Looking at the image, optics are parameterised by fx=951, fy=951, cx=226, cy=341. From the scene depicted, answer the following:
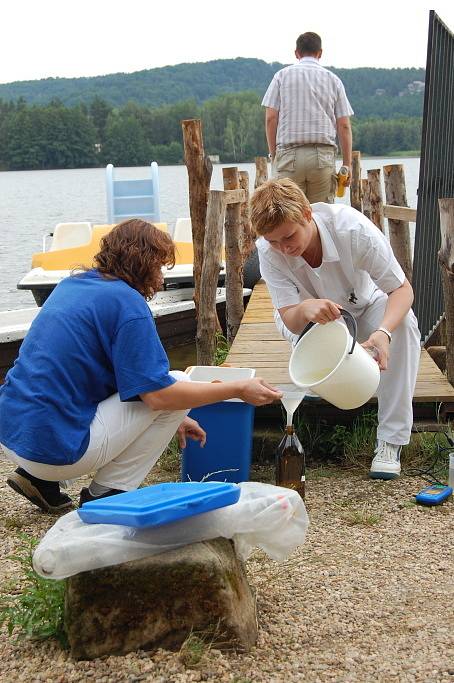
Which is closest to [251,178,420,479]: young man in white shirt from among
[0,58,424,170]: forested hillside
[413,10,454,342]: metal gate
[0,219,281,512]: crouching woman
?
[0,219,281,512]: crouching woman

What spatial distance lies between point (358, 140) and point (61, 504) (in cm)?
4925

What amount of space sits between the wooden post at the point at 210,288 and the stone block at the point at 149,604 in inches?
156

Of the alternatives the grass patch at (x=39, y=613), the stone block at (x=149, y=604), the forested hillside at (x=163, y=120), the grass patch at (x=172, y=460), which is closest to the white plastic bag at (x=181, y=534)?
the stone block at (x=149, y=604)

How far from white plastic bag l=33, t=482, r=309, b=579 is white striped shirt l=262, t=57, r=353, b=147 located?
17.7 feet

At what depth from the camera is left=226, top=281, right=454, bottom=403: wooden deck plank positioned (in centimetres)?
510

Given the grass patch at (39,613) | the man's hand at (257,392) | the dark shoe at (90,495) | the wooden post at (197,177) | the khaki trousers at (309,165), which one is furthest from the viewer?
the khaki trousers at (309,165)

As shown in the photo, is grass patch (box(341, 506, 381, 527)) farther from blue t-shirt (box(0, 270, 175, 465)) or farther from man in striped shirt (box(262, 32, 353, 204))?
man in striped shirt (box(262, 32, 353, 204))

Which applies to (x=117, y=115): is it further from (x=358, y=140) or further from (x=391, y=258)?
(x=391, y=258)

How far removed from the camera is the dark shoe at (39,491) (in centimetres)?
410

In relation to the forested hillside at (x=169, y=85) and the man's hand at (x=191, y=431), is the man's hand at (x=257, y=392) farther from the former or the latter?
the forested hillside at (x=169, y=85)

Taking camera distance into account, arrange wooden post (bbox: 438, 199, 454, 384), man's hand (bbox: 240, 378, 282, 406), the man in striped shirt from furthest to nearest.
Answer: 1. the man in striped shirt
2. wooden post (bbox: 438, 199, 454, 384)
3. man's hand (bbox: 240, 378, 282, 406)

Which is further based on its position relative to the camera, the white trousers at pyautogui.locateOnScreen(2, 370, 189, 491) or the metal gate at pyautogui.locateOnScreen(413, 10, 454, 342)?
the metal gate at pyautogui.locateOnScreen(413, 10, 454, 342)

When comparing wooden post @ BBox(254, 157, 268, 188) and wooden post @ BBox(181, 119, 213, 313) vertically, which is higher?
wooden post @ BBox(181, 119, 213, 313)

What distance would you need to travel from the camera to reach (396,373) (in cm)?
469
